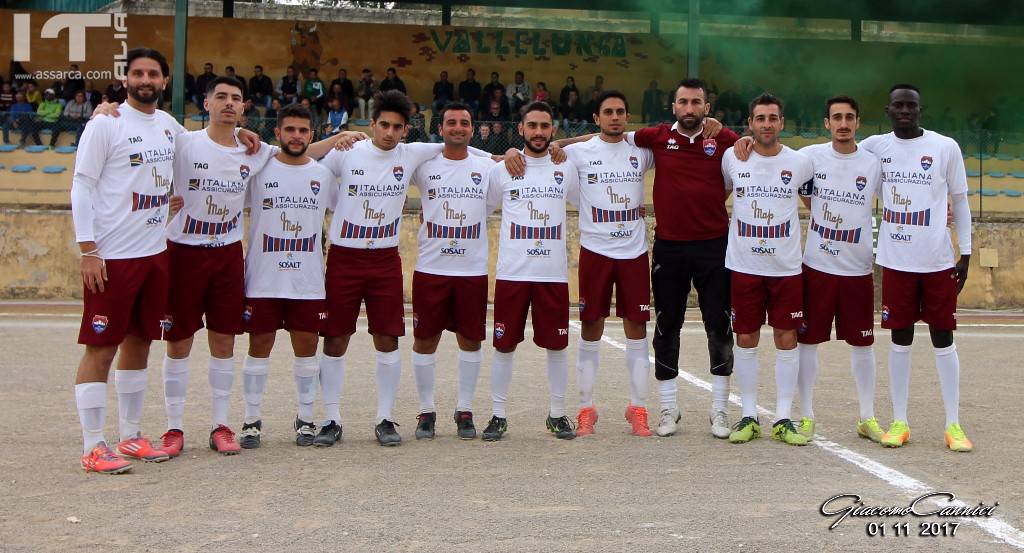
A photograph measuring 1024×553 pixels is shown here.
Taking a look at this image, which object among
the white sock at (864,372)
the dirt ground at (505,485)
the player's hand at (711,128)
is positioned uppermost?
the player's hand at (711,128)

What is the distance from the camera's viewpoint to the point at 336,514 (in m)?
5.36

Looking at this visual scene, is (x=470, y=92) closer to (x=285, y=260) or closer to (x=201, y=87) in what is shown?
(x=201, y=87)

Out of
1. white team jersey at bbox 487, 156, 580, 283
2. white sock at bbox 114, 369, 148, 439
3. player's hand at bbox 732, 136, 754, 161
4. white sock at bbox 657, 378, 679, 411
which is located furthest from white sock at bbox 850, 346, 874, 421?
white sock at bbox 114, 369, 148, 439

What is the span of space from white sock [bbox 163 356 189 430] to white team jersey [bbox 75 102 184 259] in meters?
0.83

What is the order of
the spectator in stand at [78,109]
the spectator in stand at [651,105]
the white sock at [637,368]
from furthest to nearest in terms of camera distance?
the spectator in stand at [651,105] < the spectator in stand at [78,109] < the white sock at [637,368]

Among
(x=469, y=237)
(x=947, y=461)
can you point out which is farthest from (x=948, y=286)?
(x=469, y=237)

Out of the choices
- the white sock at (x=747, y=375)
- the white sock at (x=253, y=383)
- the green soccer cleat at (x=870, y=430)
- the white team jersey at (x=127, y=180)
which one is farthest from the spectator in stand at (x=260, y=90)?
the green soccer cleat at (x=870, y=430)

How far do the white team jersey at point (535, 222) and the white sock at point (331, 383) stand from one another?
Answer: 1292 millimetres

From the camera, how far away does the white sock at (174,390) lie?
22.8 feet

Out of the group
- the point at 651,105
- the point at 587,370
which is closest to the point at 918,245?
the point at 587,370

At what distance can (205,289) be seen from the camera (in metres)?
6.93

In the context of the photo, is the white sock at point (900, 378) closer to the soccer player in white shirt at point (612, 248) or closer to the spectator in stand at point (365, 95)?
the soccer player in white shirt at point (612, 248)

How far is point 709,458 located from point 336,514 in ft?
8.15

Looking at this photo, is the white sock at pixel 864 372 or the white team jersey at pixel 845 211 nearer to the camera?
the white team jersey at pixel 845 211
